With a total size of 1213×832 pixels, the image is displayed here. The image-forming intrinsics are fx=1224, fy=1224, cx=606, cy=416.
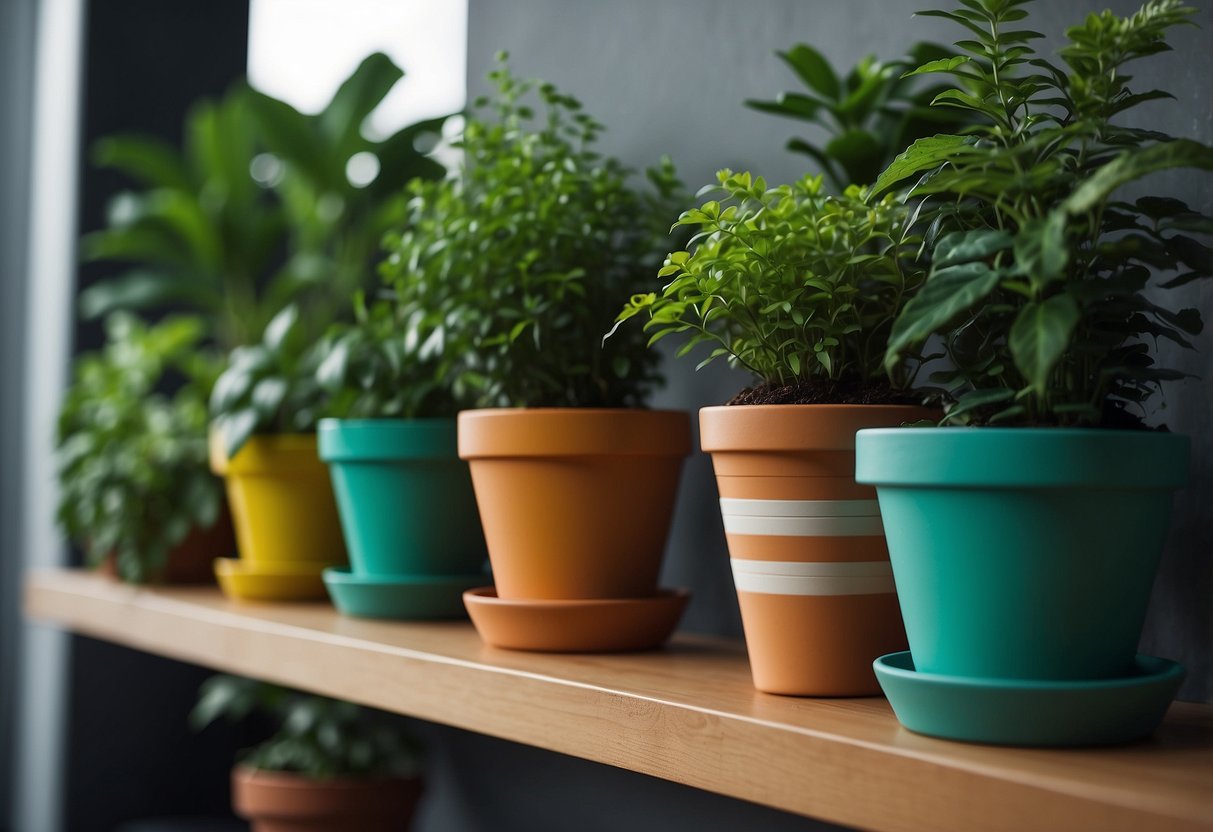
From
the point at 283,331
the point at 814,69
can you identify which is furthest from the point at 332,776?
the point at 814,69

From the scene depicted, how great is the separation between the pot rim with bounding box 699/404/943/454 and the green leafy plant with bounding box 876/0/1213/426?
5 centimetres

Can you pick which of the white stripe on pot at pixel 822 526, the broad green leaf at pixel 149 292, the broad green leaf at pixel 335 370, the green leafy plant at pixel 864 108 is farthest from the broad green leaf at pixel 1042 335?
the broad green leaf at pixel 149 292

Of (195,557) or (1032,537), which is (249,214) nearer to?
(195,557)

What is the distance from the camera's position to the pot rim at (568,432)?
1.06 metres

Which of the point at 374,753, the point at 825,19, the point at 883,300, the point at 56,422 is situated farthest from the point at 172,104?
the point at 883,300

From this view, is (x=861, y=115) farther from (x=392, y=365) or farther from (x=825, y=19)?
(x=392, y=365)

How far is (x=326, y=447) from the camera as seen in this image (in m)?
1.35

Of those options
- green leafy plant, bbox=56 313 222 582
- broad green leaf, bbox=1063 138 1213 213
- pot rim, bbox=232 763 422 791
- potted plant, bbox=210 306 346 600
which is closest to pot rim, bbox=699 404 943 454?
broad green leaf, bbox=1063 138 1213 213

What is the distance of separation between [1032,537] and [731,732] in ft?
0.74

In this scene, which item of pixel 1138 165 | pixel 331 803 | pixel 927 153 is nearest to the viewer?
pixel 1138 165

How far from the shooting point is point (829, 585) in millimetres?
838

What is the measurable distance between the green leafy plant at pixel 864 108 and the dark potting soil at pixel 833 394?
10.3 inches

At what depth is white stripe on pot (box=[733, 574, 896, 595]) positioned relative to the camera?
0.84m

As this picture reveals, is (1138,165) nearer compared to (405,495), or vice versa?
(1138,165)
